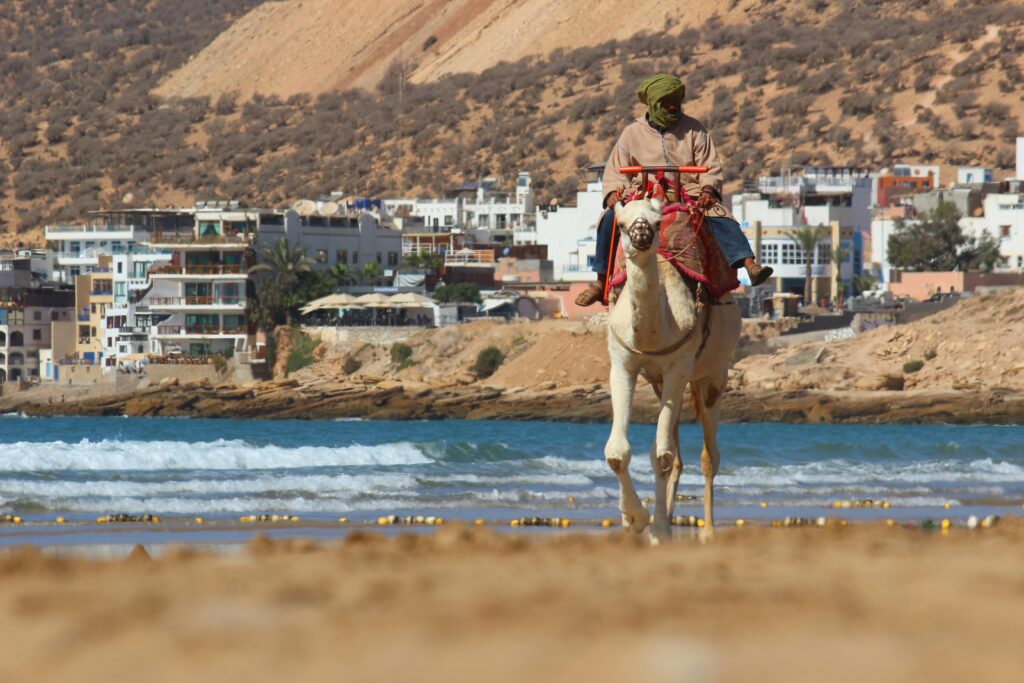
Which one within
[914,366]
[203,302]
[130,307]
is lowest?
[914,366]

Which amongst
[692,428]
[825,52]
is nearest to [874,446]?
[692,428]

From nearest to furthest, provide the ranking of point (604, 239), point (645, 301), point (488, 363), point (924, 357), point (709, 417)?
1. point (645, 301)
2. point (604, 239)
3. point (709, 417)
4. point (924, 357)
5. point (488, 363)

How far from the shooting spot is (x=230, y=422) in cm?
7019

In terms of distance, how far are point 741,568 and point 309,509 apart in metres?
15.8

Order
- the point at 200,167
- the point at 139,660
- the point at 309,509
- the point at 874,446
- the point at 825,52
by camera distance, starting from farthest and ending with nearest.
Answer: the point at 200,167 → the point at 825,52 → the point at 874,446 → the point at 309,509 → the point at 139,660

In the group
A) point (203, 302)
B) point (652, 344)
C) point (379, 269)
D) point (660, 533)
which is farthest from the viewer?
point (379, 269)

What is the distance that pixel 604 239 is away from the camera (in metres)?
14.5

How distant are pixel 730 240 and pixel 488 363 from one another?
62.3 meters

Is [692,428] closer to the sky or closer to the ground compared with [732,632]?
closer to the ground

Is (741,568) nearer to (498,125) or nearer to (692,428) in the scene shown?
(692,428)

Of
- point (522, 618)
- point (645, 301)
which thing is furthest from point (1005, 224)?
point (522, 618)

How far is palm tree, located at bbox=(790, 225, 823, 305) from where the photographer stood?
89.4 m

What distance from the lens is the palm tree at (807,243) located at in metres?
89.4

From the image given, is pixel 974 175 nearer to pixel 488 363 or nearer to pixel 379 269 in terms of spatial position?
pixel 379 269
